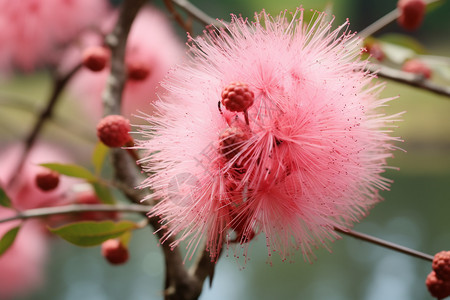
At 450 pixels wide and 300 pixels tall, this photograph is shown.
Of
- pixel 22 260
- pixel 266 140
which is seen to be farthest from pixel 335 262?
pixel 266 140

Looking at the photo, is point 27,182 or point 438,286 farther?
point 27,182

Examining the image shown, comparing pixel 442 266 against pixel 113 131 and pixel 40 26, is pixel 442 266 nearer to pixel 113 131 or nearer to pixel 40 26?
pixel 113 131

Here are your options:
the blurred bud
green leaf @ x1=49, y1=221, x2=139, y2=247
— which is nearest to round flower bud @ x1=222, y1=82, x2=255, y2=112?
green leaf @ x1=49, y1=221, x2=139, y2=247

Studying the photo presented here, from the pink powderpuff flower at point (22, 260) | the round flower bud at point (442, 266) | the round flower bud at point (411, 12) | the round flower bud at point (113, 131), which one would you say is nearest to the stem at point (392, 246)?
the round flower bud at point (442, 266)

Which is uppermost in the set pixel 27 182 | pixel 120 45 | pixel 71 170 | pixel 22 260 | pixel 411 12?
pixel 411 12

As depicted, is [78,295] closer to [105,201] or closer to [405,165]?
[105,201]
